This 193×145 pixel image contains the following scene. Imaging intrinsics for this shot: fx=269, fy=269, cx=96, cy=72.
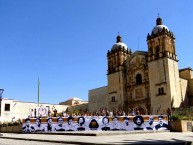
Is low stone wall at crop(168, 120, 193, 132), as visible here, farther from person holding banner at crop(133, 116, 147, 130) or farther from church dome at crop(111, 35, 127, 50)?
church dome at crop(111, 35, 127, 50)

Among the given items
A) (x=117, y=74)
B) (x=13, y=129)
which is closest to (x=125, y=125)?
(x=13, y=129)

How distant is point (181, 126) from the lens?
66.5 feet

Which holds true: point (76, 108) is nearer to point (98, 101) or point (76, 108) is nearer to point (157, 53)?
point (98, 101)

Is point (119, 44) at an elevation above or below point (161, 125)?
above

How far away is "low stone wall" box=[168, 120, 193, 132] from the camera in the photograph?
20422 millimetres

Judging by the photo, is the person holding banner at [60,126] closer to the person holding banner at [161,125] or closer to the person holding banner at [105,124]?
the person holding banner at [105,124]

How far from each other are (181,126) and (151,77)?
2164 cm

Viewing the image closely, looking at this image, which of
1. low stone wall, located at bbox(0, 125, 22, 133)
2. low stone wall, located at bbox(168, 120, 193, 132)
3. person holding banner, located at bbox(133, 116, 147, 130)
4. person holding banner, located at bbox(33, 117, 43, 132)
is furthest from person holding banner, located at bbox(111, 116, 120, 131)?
low stone wall, located at bbox(0, 125, 22, 133)

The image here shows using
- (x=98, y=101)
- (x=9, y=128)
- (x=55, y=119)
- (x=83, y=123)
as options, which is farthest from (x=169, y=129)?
(x=98, y=101)

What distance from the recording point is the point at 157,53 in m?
42.0

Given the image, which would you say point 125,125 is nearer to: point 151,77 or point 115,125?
point 115,125

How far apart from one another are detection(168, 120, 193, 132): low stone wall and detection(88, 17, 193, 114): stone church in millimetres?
16442

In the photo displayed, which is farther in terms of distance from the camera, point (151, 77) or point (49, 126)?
point (151, 77)

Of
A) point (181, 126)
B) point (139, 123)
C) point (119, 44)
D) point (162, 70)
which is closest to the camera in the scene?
point (181, 126)
